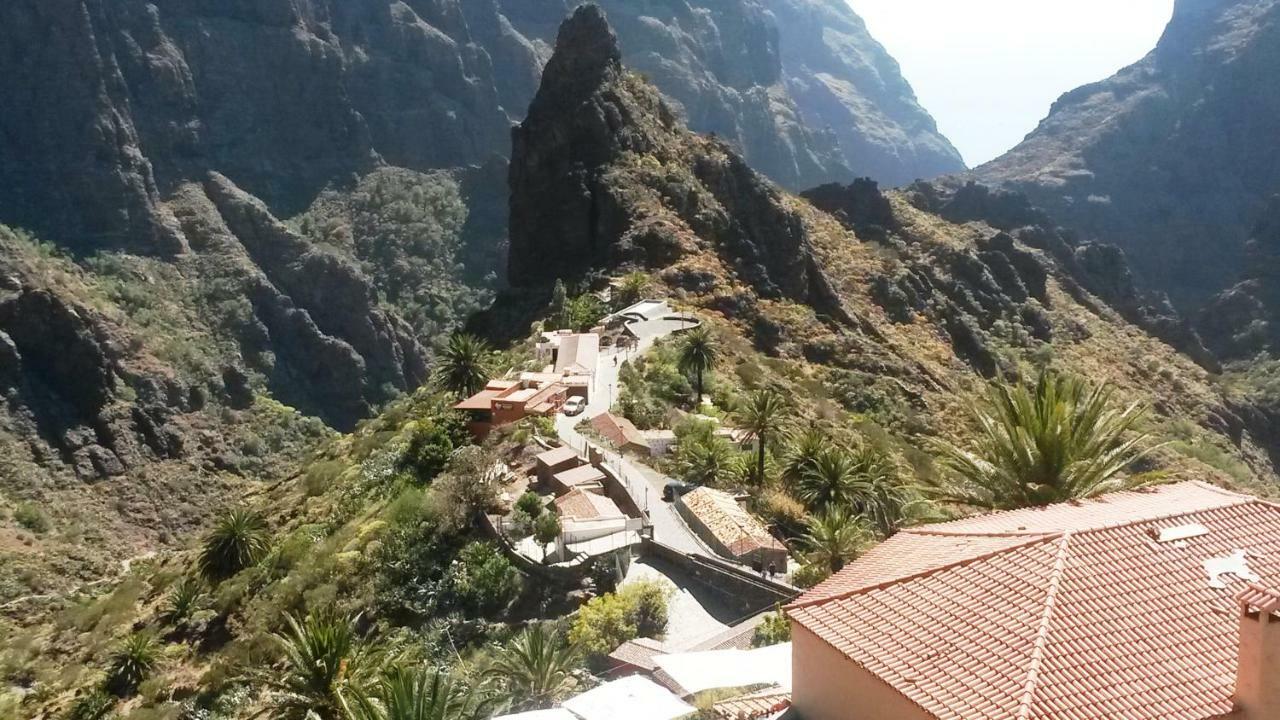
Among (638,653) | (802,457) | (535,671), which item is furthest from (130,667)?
(802,457)

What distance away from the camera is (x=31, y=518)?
72500mm

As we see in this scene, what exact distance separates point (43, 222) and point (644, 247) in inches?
3122

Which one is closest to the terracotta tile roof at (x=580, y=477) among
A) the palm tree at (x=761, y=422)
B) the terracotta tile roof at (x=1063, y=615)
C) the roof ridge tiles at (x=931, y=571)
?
the palm tree at (x=761, y=422)

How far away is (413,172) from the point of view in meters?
158

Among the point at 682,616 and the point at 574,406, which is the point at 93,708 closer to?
the point at 574,406

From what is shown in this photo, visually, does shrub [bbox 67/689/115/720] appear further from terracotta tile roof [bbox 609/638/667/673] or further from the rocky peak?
the rocky peak

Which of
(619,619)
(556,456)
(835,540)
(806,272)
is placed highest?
(806,272)

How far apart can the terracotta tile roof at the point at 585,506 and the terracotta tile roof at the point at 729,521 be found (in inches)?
90.2

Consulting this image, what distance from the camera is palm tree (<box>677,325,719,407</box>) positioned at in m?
47.7

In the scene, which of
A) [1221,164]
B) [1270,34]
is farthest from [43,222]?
[1270,34]

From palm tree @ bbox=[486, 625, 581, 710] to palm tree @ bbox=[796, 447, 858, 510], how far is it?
11.6 metres

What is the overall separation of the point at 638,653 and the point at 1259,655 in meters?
13.0

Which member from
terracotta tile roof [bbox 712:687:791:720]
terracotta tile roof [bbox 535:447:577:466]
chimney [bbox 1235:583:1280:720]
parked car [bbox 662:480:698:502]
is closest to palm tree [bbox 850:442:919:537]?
parked car [bbox 662:480:698:502]

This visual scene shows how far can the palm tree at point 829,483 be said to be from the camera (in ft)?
101
